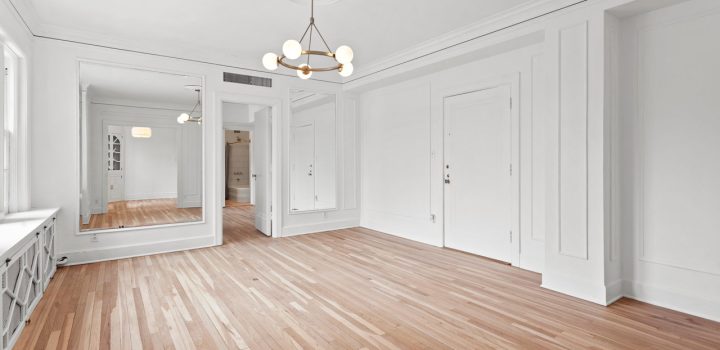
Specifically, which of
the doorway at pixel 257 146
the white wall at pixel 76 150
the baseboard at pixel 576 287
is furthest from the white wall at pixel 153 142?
the baseboard at pixel 576 287

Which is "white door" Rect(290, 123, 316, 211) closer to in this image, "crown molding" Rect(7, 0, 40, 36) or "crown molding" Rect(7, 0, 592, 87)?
"crown molding" Rect(7, 0, 592, 87)

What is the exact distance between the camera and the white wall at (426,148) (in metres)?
3.88

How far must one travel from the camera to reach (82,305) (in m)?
2.92

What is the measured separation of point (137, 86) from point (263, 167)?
210cm

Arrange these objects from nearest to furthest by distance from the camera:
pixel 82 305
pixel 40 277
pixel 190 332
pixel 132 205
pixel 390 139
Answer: pixel 190 332
pixel 82 305
pixel 40 277
pixel 132 205
pixel 390 139

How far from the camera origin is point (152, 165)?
15.9 feet

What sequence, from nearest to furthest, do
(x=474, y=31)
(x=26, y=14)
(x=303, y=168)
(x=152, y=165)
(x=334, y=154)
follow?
(x=26, y=14) → (x=474, y=31) → (x=152, y=165) → (x=303, y=168) → (x=334, y=154)

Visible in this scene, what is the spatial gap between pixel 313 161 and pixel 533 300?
4071mm

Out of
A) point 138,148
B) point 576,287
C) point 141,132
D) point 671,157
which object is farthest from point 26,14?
point 671,157

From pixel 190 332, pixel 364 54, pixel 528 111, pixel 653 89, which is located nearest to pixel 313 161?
pixel 364 54

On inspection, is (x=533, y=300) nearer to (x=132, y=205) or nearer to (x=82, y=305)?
(x=82, y=305)

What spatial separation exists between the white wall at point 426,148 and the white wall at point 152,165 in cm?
311

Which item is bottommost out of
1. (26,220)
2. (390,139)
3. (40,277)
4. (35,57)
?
(40,277)

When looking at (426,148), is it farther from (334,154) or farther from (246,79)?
(246,79)
